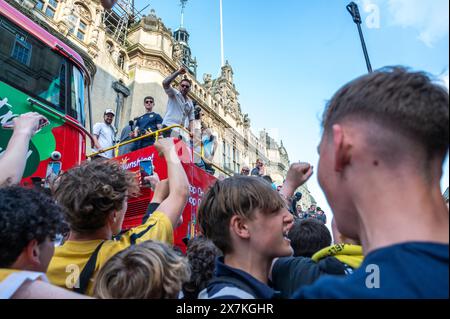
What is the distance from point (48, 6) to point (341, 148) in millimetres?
17495

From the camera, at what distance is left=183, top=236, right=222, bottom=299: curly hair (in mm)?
2041

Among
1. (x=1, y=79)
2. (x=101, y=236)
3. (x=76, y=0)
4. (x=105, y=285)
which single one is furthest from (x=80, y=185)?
(x=76, y=0)

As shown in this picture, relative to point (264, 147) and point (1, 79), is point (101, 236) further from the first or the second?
point (264, 147)

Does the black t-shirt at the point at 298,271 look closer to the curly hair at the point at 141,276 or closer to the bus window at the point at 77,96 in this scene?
the curly hair at the point at 141,276

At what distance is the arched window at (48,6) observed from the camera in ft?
44.9

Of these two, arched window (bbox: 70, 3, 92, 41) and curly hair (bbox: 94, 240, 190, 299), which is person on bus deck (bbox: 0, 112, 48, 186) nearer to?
curly hair (bbox: 94, 240, 190, 299)

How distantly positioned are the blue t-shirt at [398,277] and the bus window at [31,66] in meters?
5.35

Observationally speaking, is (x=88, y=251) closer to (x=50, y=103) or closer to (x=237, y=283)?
(x=237, y=283)

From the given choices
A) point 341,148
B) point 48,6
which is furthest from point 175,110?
point 48,6

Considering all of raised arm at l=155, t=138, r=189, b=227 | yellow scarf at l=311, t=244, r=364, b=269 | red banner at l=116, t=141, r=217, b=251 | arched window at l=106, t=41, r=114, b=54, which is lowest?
yellow scarf at l=311, t=244, r=364, b=269

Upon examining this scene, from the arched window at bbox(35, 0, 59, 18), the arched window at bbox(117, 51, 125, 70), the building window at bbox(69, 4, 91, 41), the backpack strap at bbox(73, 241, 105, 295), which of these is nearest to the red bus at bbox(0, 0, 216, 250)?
the backpack strap at bbox(73, 241, 105, 295)

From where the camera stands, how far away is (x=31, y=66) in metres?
4.82

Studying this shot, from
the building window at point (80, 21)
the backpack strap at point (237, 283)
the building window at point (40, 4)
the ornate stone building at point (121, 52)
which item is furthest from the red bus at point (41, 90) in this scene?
the building window at point (80, 21)
